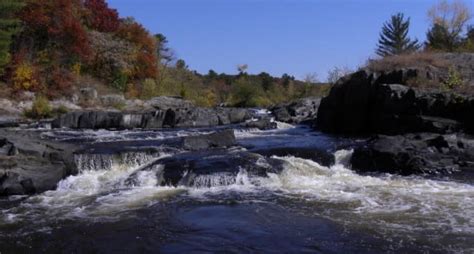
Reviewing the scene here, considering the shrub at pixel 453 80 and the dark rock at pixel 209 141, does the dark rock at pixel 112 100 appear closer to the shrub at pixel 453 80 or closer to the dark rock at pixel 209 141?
the dark rock at pixel 209 141

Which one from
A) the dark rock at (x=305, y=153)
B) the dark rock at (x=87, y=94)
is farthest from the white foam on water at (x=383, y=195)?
the dark rock at (x=87, y=94)

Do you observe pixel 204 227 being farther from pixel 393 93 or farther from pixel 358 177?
pixel 393 93

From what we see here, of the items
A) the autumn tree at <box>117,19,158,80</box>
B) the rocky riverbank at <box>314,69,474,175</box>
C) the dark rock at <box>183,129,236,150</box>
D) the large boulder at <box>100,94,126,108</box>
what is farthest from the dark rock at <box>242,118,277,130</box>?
the autumn tree at <box>117,19,158,80</box>

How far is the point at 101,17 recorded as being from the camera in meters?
42.2

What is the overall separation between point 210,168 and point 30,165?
4.85 metres

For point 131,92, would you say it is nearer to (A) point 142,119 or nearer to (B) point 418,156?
(A) point 142,119

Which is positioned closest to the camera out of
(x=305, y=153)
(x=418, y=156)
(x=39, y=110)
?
(x=418, y=156)

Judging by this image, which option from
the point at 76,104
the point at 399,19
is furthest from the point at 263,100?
the point at 76,104

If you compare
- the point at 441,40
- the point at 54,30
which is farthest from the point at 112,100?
the point at 441,40

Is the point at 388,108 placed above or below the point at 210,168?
above

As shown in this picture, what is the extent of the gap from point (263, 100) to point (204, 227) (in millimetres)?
45506

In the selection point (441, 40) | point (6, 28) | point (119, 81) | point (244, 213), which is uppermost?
point (441, 40)

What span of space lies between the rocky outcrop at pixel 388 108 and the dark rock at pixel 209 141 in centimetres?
691

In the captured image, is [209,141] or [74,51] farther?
[74,51]
